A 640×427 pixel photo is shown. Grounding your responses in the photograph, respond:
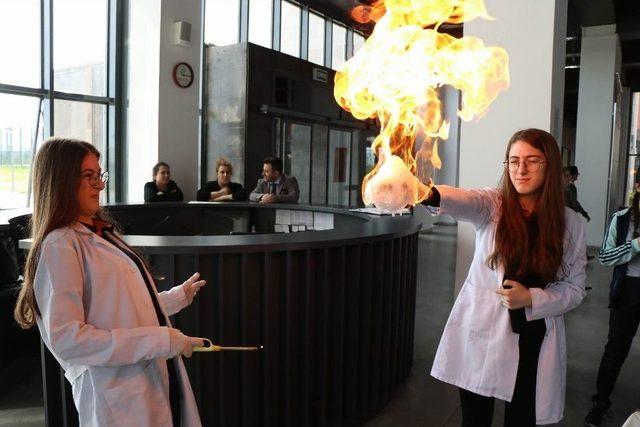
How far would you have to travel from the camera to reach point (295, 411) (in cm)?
296

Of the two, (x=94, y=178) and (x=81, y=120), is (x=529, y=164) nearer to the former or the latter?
(x=94, y=178)

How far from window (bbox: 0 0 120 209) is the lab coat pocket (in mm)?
6107

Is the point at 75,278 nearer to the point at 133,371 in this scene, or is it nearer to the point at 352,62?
the point at 133,371

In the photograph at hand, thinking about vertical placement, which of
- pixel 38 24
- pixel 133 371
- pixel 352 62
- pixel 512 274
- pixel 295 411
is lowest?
pixel 295 411

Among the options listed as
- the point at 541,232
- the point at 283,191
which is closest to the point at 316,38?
the point at 283,191

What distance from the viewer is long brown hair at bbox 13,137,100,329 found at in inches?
62.9

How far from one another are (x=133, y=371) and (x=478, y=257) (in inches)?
54.0

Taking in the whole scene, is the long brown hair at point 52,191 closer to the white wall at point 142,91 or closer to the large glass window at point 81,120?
the large glass window at point 81,120

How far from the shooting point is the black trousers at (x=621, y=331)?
10.4ft

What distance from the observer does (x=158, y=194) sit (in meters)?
6.68

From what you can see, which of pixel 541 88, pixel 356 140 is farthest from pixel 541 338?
pixel 356 140

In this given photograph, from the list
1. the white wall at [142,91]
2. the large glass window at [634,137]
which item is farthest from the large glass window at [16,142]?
the large glass window at [634,137]

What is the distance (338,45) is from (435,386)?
965 cm

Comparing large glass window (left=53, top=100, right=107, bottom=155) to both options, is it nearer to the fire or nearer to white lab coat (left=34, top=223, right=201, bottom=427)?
the fire
